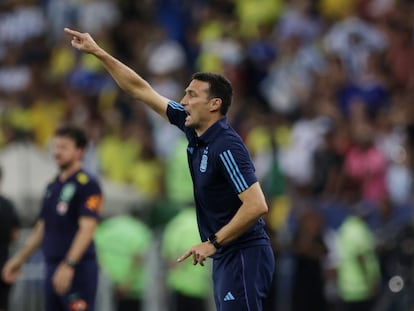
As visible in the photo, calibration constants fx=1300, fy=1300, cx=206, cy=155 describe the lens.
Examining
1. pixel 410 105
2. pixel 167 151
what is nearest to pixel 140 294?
pixel 167 151

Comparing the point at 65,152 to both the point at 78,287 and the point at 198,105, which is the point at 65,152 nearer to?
the point at 78,287

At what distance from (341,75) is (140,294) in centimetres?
433

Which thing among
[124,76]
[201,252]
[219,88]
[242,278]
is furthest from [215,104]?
[242,278]

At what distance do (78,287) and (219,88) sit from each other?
10.8ft

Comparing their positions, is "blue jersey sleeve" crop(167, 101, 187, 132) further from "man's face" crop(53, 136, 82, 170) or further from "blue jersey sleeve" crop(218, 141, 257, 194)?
"man's face" crop(53, 136, 82, 170)

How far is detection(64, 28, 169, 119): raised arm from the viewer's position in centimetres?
1007

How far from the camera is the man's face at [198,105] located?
9.77 metres

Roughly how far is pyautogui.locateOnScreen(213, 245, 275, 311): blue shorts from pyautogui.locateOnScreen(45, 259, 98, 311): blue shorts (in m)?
2.73

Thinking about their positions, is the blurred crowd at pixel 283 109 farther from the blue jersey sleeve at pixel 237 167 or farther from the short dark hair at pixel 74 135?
the blue jersey sleeve at pixel 237 167

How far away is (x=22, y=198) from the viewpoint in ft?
55.2

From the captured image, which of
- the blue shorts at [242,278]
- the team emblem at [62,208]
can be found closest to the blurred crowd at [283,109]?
the team emblem at [62,208]

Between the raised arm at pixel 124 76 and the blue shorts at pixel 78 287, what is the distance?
2414mm

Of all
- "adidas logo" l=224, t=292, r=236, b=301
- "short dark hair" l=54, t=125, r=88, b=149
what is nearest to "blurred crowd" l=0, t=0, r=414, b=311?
"short dark hair" l=54, t=125, r=88, b=149

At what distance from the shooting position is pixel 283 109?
18.3 metres
